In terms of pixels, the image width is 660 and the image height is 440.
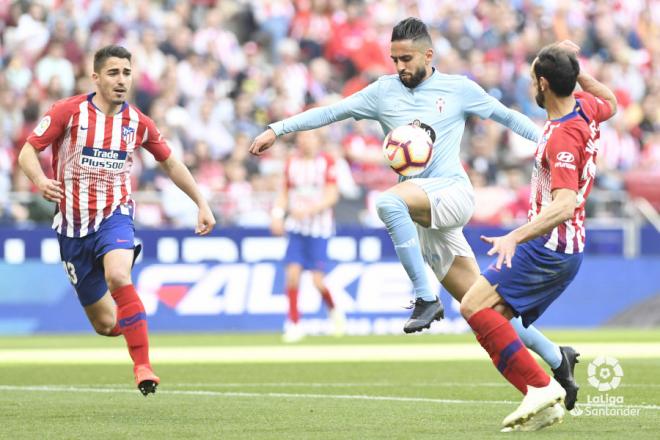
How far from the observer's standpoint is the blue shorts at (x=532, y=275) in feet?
24.8

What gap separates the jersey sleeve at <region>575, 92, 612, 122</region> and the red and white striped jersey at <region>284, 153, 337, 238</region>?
9732 millimetres

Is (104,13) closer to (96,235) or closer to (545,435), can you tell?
(96,235)

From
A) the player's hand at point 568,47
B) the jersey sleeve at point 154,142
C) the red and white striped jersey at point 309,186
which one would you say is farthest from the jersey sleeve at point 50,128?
the red and white striped jersey at point 309,186

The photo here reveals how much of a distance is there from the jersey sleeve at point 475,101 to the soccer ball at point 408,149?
42cm

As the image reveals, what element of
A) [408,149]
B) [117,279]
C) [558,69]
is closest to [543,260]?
[558,69]

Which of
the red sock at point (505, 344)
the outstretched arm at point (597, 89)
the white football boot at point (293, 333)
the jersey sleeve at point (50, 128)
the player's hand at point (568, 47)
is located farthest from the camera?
the white football boot at point (293, 333)

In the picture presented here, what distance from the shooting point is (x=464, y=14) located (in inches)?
1022

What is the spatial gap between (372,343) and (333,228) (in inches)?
90.7

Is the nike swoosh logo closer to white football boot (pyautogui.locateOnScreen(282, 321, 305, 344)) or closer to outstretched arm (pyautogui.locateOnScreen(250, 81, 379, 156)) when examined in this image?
outstretched arm (pyautogui.locateOnScreen(250, 81, 379, 156))

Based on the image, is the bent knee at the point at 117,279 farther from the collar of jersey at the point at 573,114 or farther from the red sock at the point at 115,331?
the collar of jersey at the point at 573,114

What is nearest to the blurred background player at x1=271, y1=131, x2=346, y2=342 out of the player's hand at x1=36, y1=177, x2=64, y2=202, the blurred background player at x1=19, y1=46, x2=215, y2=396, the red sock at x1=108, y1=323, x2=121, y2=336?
the red sock at x1=108, y1=323, x2=121, y2=336

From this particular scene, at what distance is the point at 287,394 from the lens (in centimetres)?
998

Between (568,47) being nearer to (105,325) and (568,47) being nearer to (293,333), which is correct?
(105,325)

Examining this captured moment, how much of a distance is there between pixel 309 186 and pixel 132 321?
8824mm
